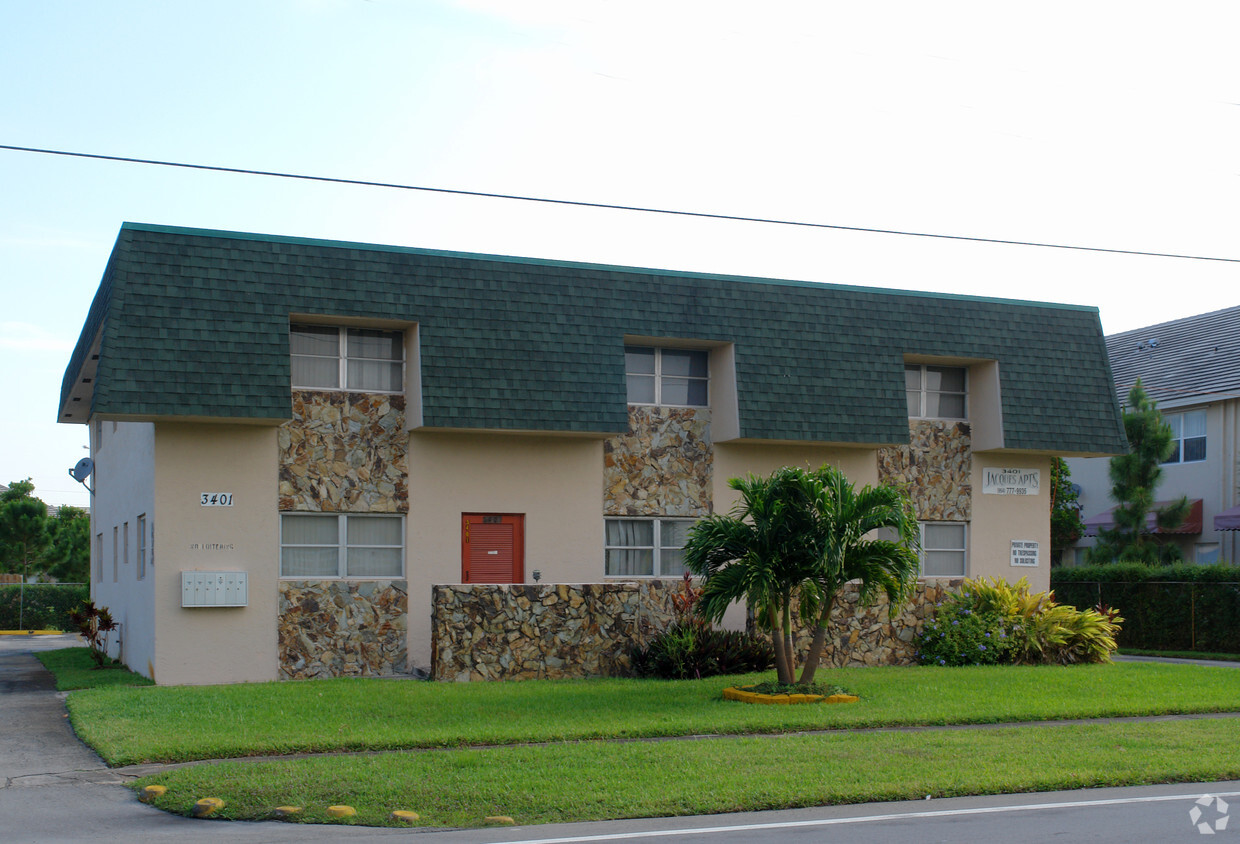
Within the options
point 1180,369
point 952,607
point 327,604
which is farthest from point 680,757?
point 1180,369

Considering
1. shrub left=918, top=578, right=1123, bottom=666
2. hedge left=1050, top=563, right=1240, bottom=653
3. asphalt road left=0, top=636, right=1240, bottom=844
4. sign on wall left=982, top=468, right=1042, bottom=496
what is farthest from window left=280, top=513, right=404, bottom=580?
hedge left=1050, top=563, right=1240, bottom=653

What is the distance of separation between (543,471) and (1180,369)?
73.8ft

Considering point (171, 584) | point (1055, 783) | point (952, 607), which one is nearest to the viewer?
point (1055, 783)

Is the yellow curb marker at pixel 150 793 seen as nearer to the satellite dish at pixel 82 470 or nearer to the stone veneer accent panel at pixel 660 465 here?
the stone veneer accent panel at pixel 660 465

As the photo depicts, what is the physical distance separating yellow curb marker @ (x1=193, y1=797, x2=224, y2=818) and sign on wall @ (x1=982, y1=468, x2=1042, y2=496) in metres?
16.3

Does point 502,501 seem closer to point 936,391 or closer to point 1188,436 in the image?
point 936,391

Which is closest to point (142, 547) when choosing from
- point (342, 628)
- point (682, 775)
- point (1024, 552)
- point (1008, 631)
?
point (342, 628)

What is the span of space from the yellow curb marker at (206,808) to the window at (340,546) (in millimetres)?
9381

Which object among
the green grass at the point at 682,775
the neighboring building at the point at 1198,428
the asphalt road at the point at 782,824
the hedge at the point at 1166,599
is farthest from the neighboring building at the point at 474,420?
the neighboring building at the point at 1198,428

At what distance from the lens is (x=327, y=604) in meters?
18.0

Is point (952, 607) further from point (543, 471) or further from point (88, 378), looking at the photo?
point (88, 378)

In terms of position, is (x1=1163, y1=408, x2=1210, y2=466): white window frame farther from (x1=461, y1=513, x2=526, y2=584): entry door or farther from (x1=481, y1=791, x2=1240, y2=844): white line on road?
(x1=481, y1=791, x2=1240, y2=844): white line on road

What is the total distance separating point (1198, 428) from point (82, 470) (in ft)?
91.0

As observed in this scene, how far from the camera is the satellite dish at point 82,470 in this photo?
24031mm
